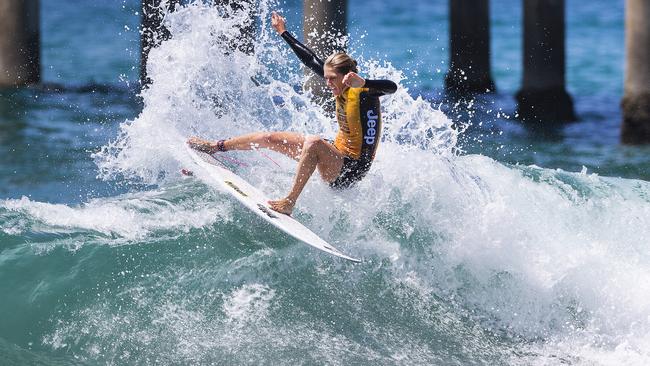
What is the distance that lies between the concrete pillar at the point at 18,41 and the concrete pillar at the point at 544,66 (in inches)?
339

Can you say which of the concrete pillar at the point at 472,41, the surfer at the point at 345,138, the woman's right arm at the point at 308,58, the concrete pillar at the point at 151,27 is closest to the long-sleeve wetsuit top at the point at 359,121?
the surfer at the point at 345,138

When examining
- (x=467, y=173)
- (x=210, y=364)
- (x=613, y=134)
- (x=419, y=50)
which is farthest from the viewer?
(x=419, y=50)

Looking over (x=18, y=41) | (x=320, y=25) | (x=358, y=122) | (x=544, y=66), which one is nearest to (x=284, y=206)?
(x=358, y=122)

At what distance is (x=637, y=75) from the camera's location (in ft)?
51.5

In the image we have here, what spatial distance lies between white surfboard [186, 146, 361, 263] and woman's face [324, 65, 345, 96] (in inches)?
43.3

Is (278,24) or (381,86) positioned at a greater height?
(278,24)

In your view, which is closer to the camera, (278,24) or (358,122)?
(358,122)

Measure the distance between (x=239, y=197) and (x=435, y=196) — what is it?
1707mm

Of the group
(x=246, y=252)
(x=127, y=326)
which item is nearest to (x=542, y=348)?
(x=246, y=252)

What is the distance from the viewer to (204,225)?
874cm

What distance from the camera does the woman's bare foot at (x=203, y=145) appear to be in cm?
928

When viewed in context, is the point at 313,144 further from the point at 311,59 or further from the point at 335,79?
the point at 311,59

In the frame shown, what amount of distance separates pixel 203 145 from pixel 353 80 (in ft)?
6.51

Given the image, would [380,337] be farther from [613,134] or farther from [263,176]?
[613,134]
